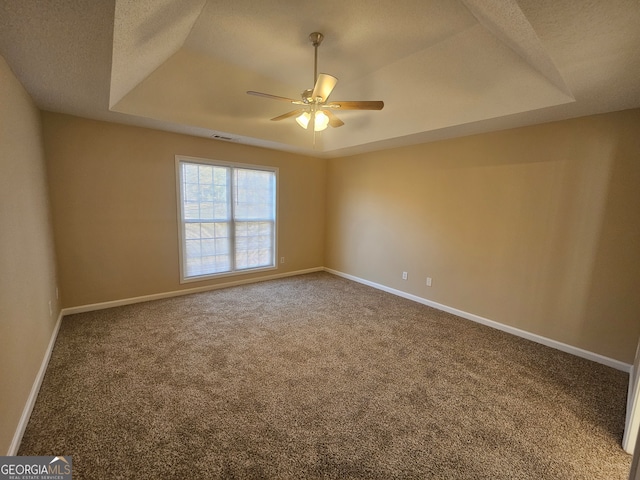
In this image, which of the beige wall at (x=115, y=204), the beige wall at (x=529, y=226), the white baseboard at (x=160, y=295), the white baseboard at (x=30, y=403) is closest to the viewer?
the white baseboard at (x=30, y=403)

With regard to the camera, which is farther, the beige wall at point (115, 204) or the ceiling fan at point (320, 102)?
the beige wall at point (115, 204)

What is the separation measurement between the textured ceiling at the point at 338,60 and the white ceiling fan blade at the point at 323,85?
1.71ft

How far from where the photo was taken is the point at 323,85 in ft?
7.67

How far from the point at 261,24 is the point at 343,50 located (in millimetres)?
845

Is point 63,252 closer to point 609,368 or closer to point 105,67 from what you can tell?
point 105,67

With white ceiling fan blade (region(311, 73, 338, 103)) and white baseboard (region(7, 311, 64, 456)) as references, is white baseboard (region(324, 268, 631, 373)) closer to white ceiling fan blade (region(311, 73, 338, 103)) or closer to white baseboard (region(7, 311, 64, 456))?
white ceiling fan blade (region(311, 73, 338, 103))

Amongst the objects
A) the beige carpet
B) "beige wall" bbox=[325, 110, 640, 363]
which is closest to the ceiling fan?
"beige wall" bbox=[325, 110, 640, 363]

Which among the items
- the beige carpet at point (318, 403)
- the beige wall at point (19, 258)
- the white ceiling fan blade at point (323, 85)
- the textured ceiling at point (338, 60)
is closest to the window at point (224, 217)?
the textured ceiling at point (338, 60)

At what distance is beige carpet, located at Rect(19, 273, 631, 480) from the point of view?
58.8 inches

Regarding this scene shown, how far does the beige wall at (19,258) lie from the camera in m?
1.50

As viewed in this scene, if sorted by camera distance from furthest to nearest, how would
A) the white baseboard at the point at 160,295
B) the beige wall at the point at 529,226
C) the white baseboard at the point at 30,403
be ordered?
the white baseboard at the point at 160,295, the beige wall at the point at 529,226, the white baseboard at the point at 30,403

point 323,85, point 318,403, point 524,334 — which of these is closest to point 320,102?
point 323,85

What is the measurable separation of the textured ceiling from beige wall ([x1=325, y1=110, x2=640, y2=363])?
1.08 ft

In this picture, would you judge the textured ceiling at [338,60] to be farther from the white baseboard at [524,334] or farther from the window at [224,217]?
the white baseboard at [524,334]
